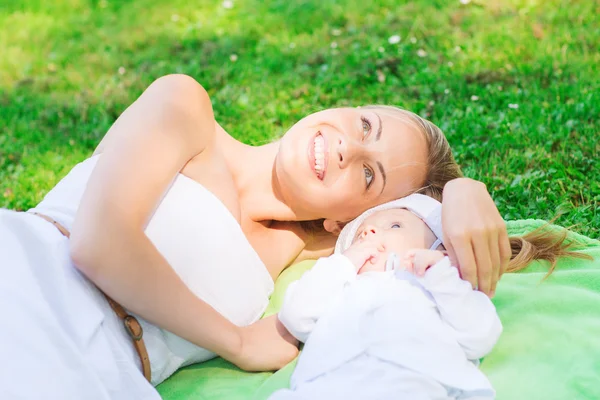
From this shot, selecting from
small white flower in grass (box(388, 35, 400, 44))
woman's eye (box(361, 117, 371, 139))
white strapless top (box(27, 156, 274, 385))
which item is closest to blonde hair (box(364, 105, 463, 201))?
woman's eye (box(361, 117, 371, 139))

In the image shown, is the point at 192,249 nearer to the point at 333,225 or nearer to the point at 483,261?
the point at 333,225

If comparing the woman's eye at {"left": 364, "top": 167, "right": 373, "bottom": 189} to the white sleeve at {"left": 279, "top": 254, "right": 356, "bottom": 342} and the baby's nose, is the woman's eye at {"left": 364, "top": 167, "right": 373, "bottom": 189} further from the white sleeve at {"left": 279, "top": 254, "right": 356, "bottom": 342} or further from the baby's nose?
the white sleeve at {"left": 279, "top": 254, "right": 356, "bottom": 342}

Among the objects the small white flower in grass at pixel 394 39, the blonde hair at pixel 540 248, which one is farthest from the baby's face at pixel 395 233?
the small white flower in grass at pixel 394 39

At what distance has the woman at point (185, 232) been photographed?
2123 mm

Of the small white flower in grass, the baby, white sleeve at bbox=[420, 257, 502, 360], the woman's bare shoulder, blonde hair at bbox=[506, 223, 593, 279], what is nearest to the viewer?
the baby

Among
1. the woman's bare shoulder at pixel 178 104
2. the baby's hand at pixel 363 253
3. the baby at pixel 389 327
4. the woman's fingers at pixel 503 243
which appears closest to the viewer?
the baby at pixel 389 327

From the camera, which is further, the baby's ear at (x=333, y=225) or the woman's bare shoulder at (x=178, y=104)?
the baby's ear at (x=333, y=225)

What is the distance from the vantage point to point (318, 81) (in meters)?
4.84

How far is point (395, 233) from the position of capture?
2.47 m

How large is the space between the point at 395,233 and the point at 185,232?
74cm

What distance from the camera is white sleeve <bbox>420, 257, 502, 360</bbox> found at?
2.09 metres

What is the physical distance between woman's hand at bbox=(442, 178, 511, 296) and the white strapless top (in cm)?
77

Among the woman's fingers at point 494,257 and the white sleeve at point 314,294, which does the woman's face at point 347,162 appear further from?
the woman's fingers at point 494,257

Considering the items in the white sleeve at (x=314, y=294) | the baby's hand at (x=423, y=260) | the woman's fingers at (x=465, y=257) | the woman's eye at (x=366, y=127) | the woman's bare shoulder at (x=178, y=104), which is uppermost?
the woman's bare shoulder at (x=178, y=104)
